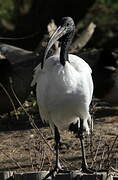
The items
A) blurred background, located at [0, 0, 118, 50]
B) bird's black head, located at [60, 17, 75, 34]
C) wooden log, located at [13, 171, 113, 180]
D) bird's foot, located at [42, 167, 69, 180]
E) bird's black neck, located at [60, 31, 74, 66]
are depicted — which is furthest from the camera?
blurred background, located at [0, 0, 118, 50]

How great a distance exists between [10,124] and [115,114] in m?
1.67

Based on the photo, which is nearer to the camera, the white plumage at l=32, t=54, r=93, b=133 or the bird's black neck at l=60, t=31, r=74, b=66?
the white plumage at l=32, t=54, r=93, b=133

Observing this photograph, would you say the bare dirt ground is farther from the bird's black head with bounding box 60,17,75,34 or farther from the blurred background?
the blurred background

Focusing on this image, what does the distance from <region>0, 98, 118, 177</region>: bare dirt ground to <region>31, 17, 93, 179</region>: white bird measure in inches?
10.4

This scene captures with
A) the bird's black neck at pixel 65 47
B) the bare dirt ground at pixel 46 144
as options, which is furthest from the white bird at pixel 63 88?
the bare dirt ground at pixel 46 144

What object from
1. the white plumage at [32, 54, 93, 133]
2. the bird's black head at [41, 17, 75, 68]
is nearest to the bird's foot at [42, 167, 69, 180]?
the white plumage at [32, 54, 93, 133]

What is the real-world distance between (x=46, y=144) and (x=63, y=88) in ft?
4.90

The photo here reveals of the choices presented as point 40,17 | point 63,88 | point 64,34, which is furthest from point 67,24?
point 40,17

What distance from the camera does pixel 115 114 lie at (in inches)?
Result: 426

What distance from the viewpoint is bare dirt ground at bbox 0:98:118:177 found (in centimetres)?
752

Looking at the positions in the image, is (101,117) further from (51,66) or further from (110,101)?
(51,66)

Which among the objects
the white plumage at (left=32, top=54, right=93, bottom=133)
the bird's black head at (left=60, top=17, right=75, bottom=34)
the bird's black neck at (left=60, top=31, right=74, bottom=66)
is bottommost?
the white plumage at (left=32, top=54, right=93, bottom=133)

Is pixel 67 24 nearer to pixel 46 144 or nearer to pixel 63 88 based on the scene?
pixel 63 88

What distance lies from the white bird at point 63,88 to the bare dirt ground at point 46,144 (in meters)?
0.27
